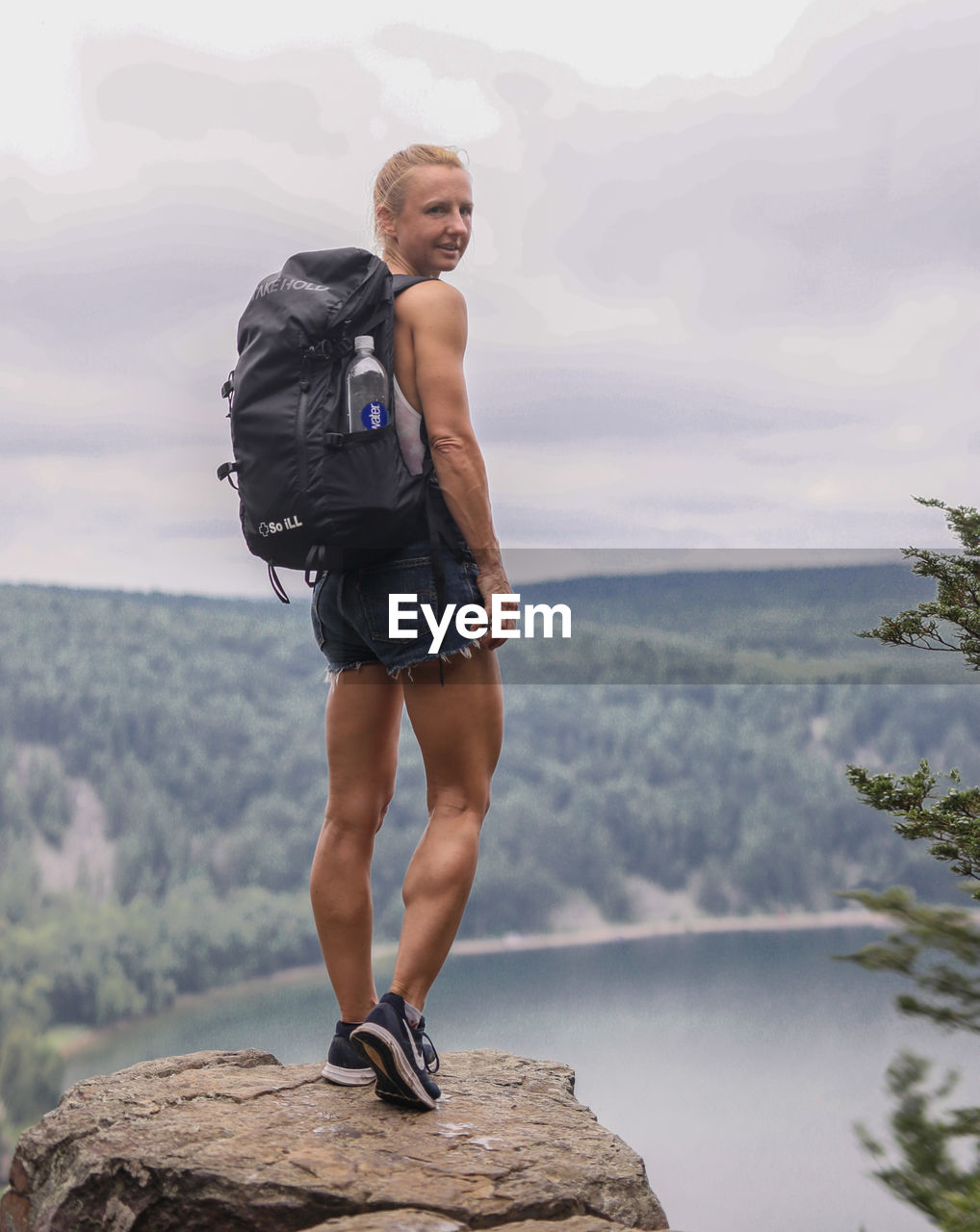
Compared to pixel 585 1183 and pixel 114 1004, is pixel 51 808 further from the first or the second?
pixel 585 1183

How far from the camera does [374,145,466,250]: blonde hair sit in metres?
2.16

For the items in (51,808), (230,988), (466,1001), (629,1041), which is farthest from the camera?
(51,808)

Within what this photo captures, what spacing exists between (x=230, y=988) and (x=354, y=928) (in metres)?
32.7

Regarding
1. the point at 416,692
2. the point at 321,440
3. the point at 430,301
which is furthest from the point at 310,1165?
the point at 430,301

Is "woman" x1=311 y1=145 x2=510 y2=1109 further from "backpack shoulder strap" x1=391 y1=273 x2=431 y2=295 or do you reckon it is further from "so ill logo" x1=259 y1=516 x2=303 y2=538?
"so ill logo" x1=259 y1=516 x2=303 y2=538

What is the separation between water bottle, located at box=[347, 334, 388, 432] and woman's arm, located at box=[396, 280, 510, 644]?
0.23 ft

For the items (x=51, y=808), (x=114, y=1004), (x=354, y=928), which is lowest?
(x=114, y=1004)

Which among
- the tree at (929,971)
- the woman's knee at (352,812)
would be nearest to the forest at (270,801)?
the tree at (929,971)

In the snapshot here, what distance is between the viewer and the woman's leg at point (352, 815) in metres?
2.18

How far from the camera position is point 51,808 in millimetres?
42312

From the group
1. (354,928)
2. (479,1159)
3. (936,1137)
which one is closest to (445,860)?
(354,928)

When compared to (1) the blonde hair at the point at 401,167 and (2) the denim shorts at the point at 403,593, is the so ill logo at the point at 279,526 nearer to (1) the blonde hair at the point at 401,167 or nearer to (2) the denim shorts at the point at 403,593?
(2) the denim shorts at the point at 403,593

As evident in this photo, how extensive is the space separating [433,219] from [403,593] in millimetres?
662

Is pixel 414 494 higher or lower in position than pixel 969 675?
higher
